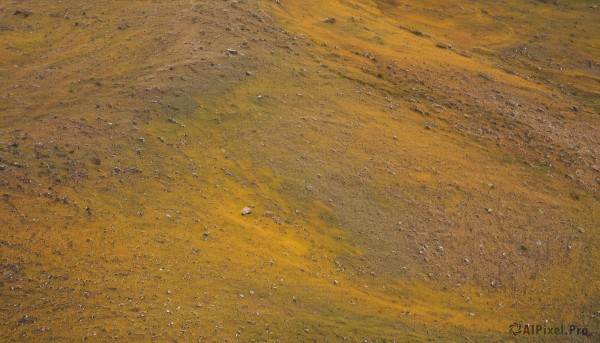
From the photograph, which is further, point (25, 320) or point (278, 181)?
point (278, 181)

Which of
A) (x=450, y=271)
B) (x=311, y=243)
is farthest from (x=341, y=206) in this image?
(x=450, y=271)

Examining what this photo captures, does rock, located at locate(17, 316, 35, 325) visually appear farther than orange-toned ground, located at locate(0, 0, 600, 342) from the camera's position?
No

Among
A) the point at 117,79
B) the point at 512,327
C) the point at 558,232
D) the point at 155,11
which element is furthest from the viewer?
the point at 155,11

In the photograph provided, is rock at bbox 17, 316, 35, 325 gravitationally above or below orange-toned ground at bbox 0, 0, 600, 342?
below

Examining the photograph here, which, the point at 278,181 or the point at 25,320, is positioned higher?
the point at 278,181

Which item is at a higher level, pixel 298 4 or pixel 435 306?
pixel 298 4

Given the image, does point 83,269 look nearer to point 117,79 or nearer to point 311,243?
point 311,243

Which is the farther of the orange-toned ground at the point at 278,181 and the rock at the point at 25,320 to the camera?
the orange-toned ground at the point at 278,181

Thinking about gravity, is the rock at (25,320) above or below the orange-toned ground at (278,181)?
below
